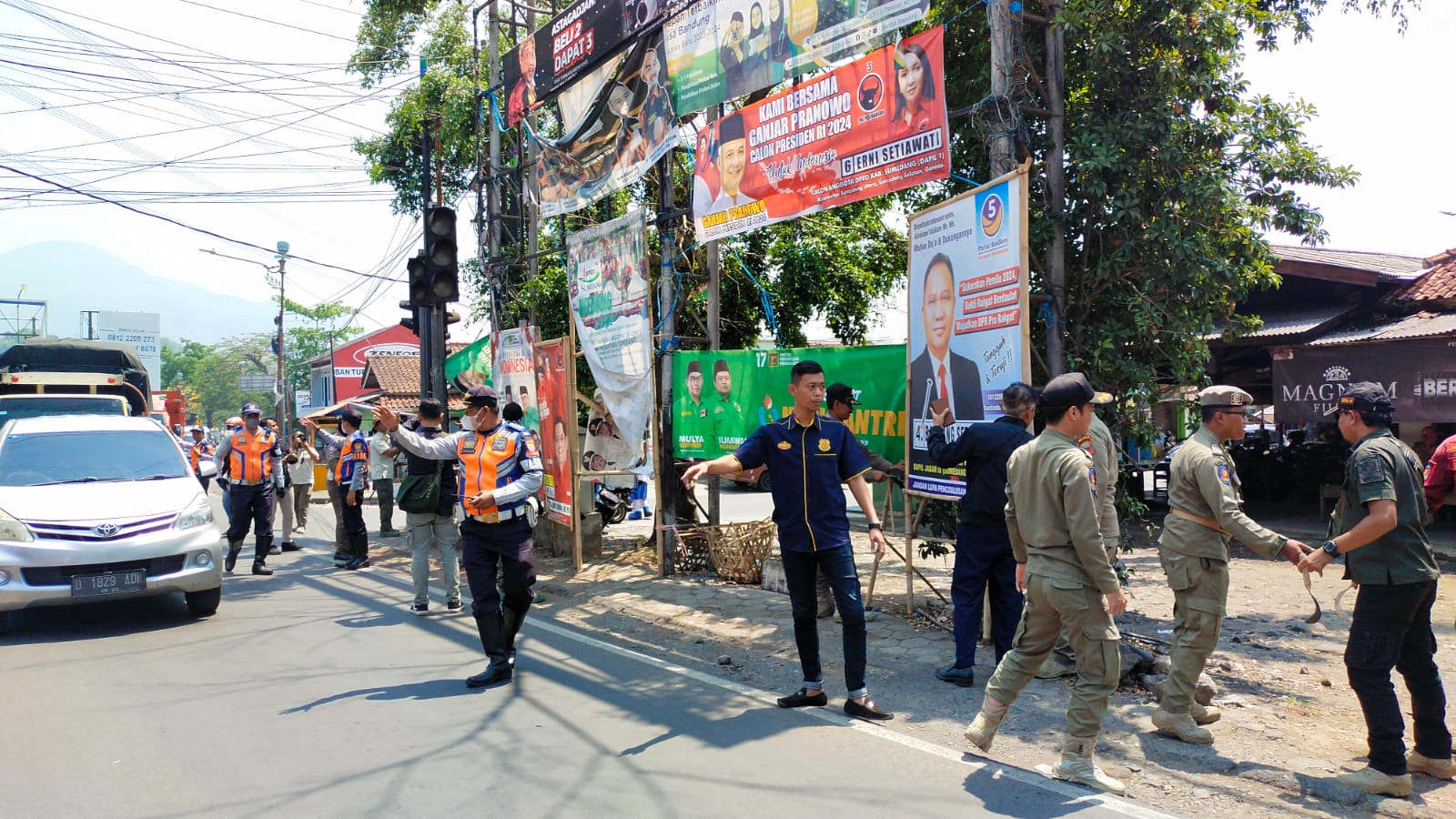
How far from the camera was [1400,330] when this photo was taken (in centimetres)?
1199

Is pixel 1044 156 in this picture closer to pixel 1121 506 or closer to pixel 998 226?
pixel 998 226

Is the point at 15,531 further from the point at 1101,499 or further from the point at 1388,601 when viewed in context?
the point at 1388,601

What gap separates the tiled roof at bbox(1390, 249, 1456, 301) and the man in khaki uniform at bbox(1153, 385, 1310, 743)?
34.2 ft

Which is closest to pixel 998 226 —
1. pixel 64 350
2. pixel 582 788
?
pixel 582 788

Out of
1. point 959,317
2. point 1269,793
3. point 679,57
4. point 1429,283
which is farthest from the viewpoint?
point 1429,283

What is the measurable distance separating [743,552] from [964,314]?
3.72m

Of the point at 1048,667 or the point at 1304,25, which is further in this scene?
the point at 1304,25

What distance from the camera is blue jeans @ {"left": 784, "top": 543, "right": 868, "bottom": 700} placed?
16.8 feet

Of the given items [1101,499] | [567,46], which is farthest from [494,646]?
[567,46]

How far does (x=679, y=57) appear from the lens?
9.48 metres

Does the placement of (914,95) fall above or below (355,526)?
above

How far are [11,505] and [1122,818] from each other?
7946 mm

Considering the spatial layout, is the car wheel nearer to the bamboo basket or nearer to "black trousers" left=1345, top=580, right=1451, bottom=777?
the bamboo basket

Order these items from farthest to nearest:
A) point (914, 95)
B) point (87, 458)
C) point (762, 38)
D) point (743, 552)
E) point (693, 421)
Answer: point (693, 421) < point (743, 552) < point (762, 38) < point (87, 458) < point (914, 95)
